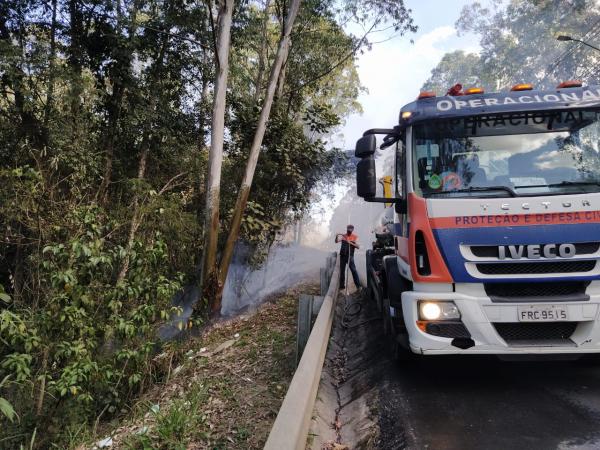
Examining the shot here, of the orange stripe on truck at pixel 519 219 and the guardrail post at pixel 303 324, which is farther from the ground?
the orange stripe on truck at pixel 519 219

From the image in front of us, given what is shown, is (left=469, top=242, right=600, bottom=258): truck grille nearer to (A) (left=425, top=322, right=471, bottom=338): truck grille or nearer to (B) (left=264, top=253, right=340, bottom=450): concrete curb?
(A) (left=425, top=322, right=471, bottom=338): truck grille

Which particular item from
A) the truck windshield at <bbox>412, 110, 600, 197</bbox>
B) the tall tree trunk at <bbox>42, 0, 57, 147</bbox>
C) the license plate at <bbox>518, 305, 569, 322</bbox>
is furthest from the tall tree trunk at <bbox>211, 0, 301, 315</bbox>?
the license plate at <bbox>518, 305, 569, 322</bbox>

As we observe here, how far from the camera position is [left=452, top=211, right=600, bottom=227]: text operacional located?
3812 mm

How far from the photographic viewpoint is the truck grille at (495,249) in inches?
149

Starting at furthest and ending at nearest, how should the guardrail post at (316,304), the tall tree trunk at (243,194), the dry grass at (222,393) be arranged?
1. the tall tree trunk at (243,194)
2. the guardrail post at (316,304)
3. the dry grass at (222,393)

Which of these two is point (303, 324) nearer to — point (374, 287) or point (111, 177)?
point (374, 287)

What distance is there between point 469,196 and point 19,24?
9.44 meters

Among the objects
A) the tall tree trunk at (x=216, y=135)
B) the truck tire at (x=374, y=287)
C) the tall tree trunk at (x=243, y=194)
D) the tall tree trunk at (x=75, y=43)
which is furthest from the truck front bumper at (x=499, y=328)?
the tall tree trunk at (x=75, y=43)

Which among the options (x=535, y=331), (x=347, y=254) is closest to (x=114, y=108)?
(x=347, y=254)

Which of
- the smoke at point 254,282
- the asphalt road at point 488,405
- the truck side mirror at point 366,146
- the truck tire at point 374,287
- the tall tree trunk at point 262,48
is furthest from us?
the tall tree trunk at point 262,48

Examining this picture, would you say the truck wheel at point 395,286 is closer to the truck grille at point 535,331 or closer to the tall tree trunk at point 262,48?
the truck grille at point 535,331

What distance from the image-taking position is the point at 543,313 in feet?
12.3

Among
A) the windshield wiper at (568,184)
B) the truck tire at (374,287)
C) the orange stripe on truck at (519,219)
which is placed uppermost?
the windshield wiper at (568,184)

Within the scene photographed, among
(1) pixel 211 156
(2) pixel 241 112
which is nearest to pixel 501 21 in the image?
(2) pixel 241 112
